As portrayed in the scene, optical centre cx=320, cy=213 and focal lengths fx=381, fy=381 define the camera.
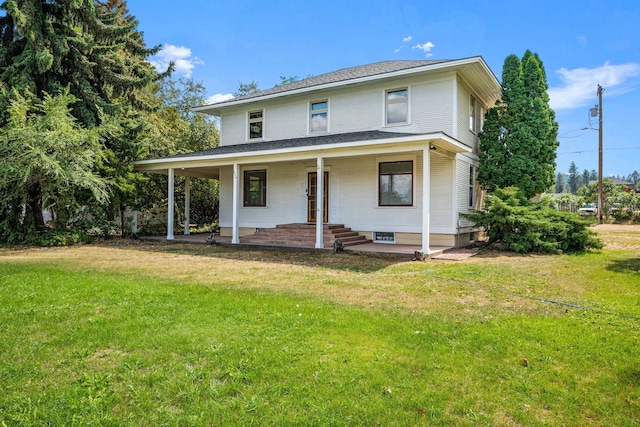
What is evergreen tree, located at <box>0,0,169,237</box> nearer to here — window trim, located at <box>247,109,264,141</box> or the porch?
the porch

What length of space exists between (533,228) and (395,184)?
4294 mm

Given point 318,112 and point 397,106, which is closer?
point 397,106

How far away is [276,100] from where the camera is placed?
15383 mm

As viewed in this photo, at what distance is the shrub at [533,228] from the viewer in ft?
34.8

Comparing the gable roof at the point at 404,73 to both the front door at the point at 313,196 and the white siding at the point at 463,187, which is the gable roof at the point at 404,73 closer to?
the white siding at the point at 463,187

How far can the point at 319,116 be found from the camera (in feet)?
47.8

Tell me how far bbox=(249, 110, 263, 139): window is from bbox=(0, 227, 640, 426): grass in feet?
33.4

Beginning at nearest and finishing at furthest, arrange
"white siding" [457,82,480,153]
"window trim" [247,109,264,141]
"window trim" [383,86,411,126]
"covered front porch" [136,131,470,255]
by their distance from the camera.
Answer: "covered front porch" [136,131,470,255] → "white siding" [457,82,480,153] → "window trim" [383,86,411,126] → "window trim" [247,109,264,141]

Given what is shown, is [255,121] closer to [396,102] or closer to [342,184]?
[342,184]

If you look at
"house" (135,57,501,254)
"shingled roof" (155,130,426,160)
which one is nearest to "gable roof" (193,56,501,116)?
"house" (135,57,501,254)

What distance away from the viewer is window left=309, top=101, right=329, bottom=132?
1442 cm

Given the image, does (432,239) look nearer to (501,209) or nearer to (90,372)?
(501,209)

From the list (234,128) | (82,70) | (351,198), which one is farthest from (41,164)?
(351,198)

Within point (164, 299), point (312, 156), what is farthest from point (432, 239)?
point (164, 299)
